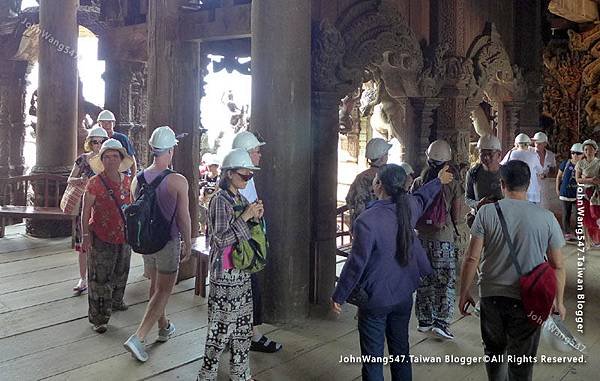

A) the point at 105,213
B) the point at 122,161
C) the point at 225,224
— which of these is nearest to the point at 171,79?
the point at 122,161

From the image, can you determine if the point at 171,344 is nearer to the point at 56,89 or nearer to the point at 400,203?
the point at 400,203

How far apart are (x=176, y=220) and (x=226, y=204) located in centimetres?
101

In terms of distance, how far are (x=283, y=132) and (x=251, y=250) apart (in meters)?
1.88

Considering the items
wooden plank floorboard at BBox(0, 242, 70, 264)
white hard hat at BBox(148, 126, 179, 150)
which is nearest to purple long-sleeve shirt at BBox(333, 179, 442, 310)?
white hard hat at BBox(148, 126, 179, 150)

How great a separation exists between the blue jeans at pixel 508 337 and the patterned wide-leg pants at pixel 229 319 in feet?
4.78

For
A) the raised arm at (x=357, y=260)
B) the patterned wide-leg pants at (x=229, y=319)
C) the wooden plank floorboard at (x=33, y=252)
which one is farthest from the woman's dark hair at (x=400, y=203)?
the wooden plank floorboard at (x=33, y=252)

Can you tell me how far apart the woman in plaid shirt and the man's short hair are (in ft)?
4.83

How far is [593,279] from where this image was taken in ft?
24.1

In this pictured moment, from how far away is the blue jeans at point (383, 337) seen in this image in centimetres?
344

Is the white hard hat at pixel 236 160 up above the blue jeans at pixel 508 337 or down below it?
above

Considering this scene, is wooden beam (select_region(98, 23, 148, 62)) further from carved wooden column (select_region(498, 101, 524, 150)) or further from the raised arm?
carved wooden column (select_region(498, 101, 524, 150))

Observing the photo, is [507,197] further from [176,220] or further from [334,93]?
[334,93]

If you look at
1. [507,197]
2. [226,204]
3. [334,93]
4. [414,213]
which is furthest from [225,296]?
[334,93]

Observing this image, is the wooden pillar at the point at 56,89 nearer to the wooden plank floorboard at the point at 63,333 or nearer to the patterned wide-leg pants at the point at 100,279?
the wooden plank floorboard at the point at 63,333
